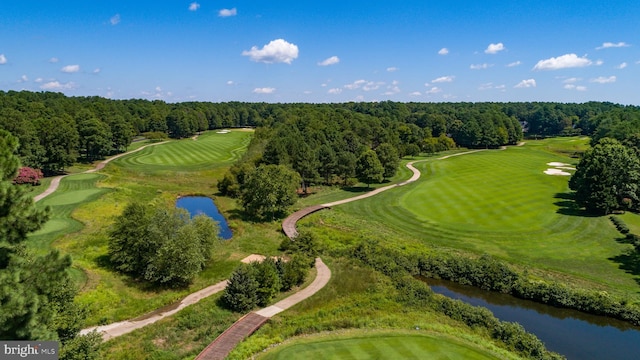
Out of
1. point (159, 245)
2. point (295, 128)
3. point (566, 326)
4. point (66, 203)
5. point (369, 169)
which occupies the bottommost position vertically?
point (566, 326)

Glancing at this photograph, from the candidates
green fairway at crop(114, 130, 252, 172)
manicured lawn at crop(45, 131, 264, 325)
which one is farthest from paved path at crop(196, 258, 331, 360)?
green fairway at crop(114, 130, 252, 172)

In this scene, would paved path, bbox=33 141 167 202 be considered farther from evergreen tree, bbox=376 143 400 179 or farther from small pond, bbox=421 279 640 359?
evergreen tree, bbox=376 143 400 179

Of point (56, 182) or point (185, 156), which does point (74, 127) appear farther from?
point (185, 156)

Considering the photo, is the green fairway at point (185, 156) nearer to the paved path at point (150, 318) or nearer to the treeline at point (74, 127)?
the treeline at point (74, 127)

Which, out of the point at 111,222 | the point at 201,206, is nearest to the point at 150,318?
→ the point at 111,222

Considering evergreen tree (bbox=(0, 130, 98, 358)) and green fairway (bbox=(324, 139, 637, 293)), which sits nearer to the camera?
evergreen tree (bbox=(0, 130, 98, 358))

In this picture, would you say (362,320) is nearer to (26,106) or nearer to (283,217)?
(283,217)
